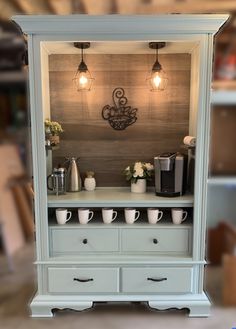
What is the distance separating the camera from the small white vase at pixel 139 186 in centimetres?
216

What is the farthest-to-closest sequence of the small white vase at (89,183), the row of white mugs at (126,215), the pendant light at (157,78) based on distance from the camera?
the small white vase at (89,183)
the pendant light at (157,78)
the row of white mugs at (126,215)

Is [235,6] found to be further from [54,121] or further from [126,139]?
[54,121]

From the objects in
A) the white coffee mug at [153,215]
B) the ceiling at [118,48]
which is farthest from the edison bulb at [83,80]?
the white coffee mug at [153,215]

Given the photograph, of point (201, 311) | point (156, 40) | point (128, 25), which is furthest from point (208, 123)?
point (201, 311)

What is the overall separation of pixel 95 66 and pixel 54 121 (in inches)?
19.5

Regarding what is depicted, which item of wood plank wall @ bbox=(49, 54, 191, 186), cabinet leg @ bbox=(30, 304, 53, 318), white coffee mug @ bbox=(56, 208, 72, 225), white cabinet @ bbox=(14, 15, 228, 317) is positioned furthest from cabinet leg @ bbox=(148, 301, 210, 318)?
wood plank wall @ bbox=(49, 54, 191, 186)

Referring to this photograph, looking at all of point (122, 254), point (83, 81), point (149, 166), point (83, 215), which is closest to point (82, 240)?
point (83, 215)

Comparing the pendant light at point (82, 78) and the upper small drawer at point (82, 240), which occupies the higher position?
the pendant light at point (82, 78)

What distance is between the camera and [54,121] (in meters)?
2.25

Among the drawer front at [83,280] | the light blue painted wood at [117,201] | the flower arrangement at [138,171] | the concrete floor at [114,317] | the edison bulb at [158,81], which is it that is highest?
the edison bulb at [158,81]

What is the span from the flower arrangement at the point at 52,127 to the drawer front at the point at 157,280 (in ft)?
3.33

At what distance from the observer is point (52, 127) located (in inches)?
82.0

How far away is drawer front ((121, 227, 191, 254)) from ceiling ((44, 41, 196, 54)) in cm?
116

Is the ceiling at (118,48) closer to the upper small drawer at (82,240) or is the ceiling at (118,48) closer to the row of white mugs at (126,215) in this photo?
the row of white mugs at (126,215)
